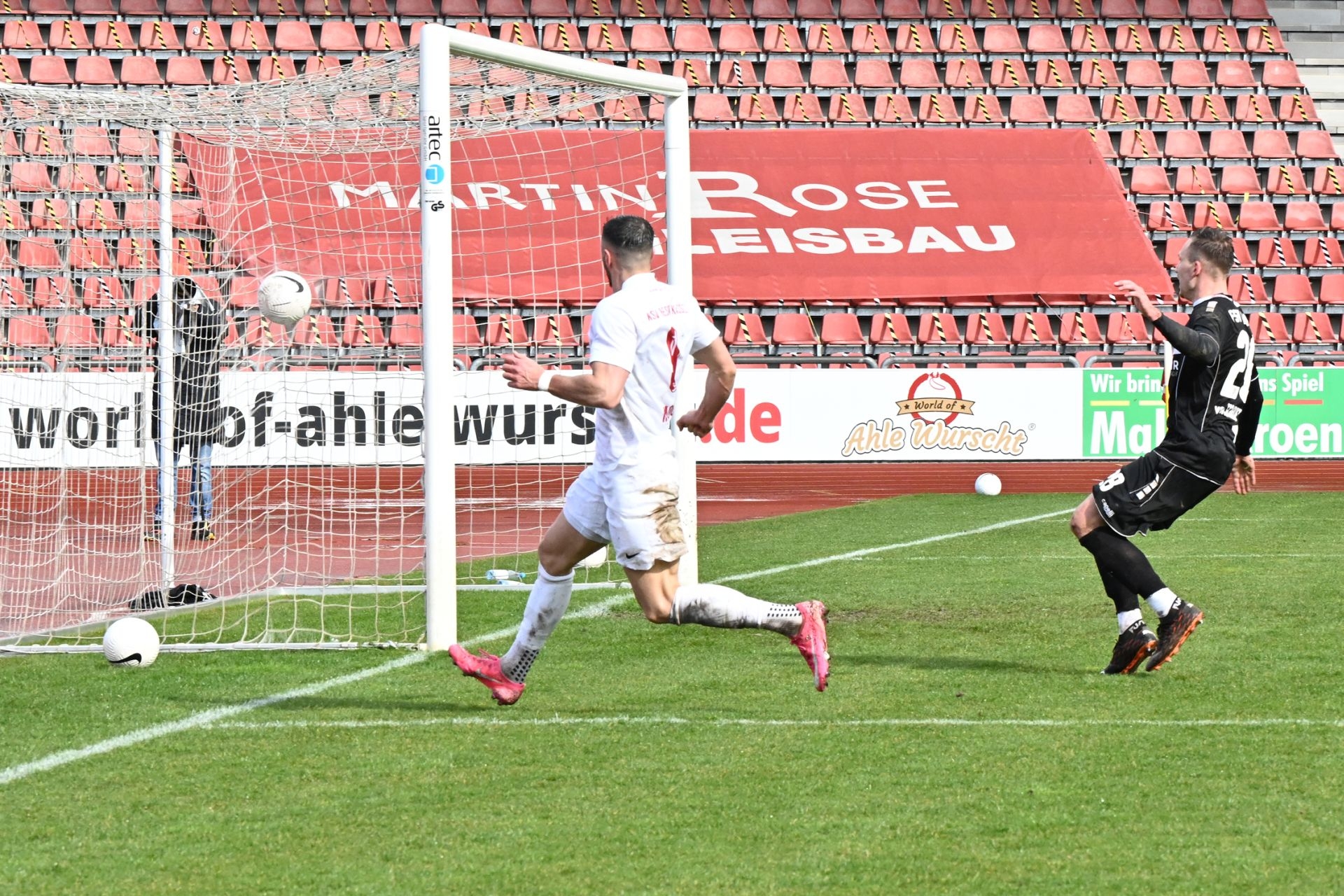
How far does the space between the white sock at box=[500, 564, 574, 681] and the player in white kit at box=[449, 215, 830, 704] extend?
5 cm

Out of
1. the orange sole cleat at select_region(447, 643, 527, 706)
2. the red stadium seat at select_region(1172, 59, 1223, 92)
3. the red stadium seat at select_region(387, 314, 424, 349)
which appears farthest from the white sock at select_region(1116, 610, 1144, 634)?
the red stadium seat at select_region(1172, 59, 1223, 92)

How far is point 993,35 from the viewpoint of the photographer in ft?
94.1

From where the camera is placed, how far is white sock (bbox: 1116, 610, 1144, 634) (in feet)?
22.3

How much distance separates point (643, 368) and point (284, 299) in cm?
485

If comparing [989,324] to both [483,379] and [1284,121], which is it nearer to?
[1284,121]

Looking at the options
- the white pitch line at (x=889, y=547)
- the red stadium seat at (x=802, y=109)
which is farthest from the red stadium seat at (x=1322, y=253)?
the white pitch line at (x=889, y=547)

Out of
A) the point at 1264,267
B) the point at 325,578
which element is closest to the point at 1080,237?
the point at 1264,267

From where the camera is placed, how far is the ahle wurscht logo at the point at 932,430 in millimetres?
20125

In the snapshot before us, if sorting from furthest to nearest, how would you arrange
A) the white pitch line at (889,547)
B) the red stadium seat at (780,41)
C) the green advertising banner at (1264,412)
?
the red stadium seat at (780,41) → the green advertising banner at (1264,412) → the white pitch line at (889,547)

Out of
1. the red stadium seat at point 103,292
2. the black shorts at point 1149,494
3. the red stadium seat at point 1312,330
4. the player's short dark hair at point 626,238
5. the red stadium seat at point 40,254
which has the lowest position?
the black shorts at point 1149,494

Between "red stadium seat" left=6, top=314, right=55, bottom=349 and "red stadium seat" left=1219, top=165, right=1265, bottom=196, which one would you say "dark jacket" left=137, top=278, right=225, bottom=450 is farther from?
"red stadium seat" left=1219, top=165, right=1265, bottom=196

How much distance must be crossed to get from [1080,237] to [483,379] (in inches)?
398

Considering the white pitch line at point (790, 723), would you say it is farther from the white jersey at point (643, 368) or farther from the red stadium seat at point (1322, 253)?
the red stadium seat at point (1322, 253)

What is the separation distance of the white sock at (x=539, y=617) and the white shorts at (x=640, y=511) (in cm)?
33
